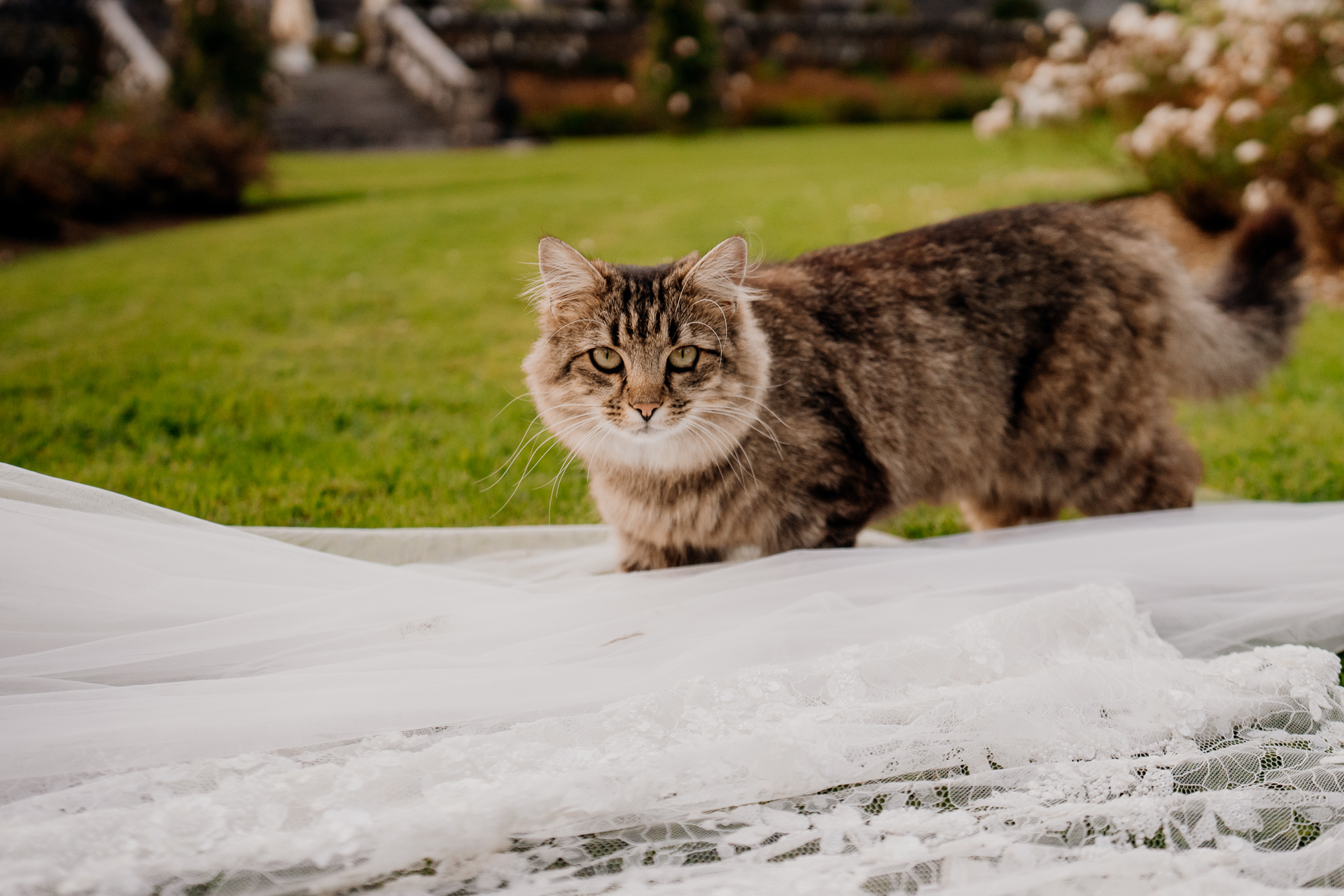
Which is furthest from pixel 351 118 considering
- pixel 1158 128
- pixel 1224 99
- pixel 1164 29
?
pixel 1224 99

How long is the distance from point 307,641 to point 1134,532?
7.10 feet

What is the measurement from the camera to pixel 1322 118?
556 centimetres

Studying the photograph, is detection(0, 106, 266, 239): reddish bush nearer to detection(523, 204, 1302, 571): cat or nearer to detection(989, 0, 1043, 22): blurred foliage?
detection(523, 204, 1302, 571): cat

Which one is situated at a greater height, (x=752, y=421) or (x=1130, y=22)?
(x=1130, y=22)

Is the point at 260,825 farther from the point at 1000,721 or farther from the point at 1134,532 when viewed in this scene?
the point at 1134,532

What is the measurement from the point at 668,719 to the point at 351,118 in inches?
668

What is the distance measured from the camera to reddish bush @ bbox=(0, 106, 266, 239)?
879 centimetres

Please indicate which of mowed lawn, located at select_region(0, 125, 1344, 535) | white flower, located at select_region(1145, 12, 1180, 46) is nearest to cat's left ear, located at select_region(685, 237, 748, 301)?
mowed lawn, located at select_region(0, 125, 1344, 535)

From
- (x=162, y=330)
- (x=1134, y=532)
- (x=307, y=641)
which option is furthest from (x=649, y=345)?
(x=162, y=330)

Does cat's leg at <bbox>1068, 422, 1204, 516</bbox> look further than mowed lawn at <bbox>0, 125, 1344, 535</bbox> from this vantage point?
No

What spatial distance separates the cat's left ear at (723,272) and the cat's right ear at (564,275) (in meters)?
0.25

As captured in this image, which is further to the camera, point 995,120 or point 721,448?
point 995,120

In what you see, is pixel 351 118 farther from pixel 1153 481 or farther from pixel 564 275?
pixel 1153 481

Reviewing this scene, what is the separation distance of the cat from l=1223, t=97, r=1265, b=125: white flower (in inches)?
154
